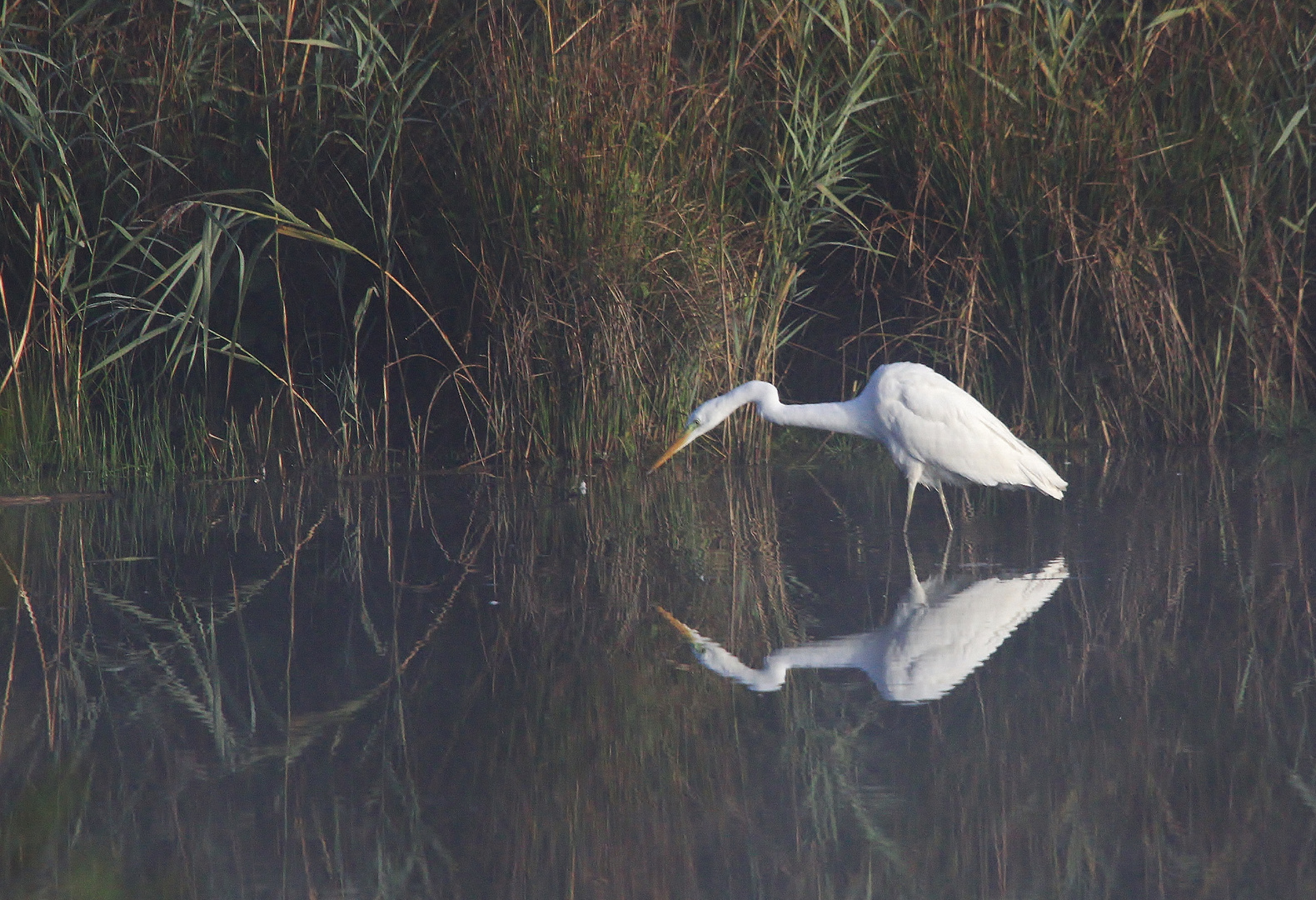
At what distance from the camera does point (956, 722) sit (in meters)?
3.16

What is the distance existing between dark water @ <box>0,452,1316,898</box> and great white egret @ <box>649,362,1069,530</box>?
0.25 metres

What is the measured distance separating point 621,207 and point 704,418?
44.8 inches

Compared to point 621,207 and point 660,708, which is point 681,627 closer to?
point 660,708

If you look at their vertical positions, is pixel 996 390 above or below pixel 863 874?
above

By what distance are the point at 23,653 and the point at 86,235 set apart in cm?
296

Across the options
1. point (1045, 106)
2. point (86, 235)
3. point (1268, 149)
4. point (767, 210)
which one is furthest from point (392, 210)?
point (1268, 149)

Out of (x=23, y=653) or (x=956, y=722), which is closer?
(x=956, y=722)

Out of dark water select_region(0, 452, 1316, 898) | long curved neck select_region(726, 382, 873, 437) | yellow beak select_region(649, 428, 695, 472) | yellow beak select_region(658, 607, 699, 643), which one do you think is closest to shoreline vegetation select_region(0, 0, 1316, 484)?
yellow beak select_region(649, 428, 695, 472)

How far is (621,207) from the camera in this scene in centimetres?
649

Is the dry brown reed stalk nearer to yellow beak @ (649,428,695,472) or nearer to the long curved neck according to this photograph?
the long curved neck

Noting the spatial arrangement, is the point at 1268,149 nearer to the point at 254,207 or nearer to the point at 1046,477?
the point at 1046,477

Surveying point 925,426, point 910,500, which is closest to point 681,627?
point 910,500

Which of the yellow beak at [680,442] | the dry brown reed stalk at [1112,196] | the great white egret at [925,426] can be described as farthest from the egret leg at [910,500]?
the dry brown reed stalk at [1112,196]

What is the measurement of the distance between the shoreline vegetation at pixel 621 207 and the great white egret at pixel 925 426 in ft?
2.76
